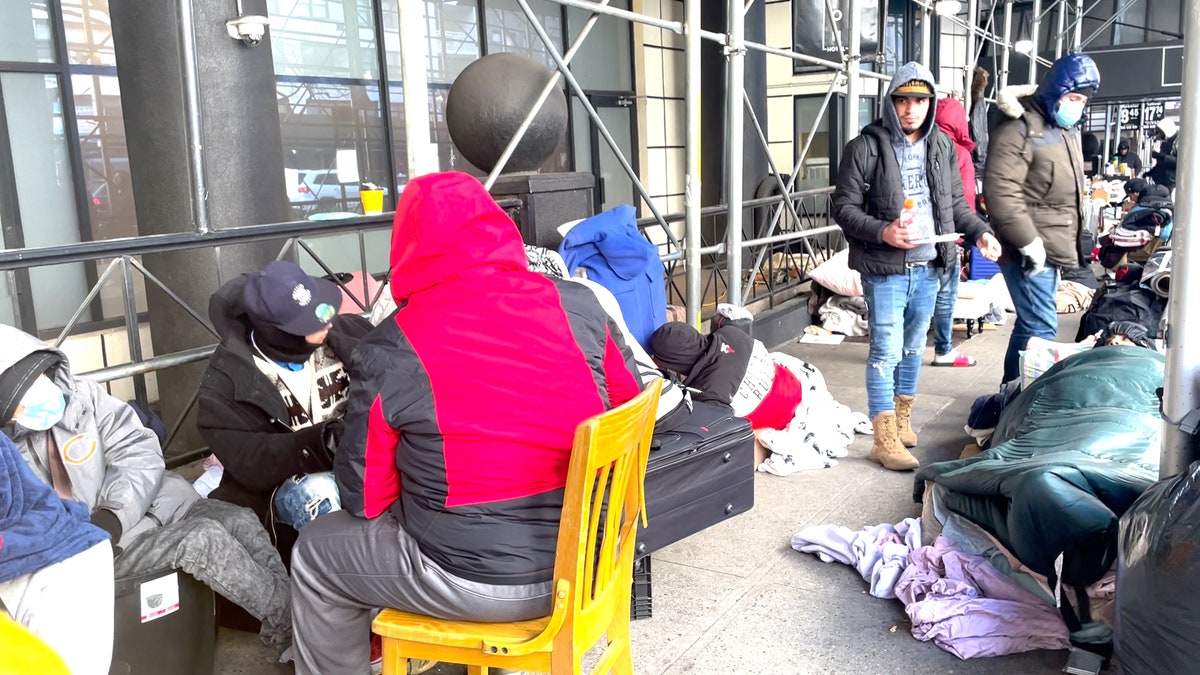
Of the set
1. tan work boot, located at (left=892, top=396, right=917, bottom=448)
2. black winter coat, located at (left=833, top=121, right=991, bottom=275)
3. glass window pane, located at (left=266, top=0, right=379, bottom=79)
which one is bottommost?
tan work boot, located at (left=892, top=396, right=917, bottom=448)

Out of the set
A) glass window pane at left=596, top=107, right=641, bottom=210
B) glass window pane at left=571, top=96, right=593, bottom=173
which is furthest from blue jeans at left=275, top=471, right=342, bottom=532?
glass window pane at left=596, top=107, right=641, bottom=210

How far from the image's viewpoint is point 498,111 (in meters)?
3.91

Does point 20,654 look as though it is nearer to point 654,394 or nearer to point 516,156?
point 654,394

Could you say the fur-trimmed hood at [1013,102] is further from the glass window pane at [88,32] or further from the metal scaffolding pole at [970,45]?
the metal scaffolding pole at [970,45]

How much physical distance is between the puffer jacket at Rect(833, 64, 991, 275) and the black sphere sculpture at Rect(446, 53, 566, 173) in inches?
52.0

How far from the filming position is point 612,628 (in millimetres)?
2271

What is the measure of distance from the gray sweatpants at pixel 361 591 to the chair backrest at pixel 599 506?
10 cm

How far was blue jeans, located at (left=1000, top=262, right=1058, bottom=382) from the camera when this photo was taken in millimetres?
4555

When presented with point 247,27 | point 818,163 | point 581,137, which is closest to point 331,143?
point 247,27

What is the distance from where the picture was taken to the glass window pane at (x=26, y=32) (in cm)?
564

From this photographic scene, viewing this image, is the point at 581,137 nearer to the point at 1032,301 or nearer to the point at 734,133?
the point at 734,133

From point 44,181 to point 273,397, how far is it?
4.14m

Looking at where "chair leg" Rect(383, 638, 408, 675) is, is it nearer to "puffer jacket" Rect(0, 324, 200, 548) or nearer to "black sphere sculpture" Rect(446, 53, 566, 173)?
"puffer jacket" Rect(0, 324, 200, 548)

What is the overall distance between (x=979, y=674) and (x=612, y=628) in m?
1.08
